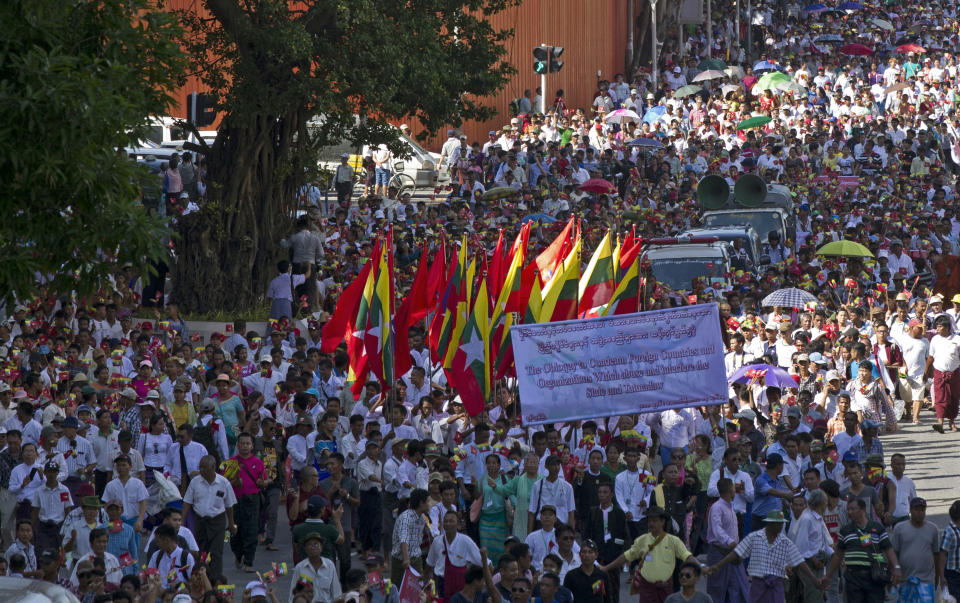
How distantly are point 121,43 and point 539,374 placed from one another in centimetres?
493

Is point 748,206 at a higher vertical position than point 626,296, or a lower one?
higher

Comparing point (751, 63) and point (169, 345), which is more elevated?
point (751, 63)

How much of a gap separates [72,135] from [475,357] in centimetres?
615

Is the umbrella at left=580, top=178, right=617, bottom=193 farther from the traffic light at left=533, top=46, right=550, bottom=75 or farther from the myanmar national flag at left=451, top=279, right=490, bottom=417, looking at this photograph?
the myanmar national flag at left=451, top=279, right=490, bottom=417

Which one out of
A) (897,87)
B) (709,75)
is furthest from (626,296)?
(709,75)

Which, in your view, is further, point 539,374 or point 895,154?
point 895,154

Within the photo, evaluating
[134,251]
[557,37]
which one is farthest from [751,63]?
[134,251]

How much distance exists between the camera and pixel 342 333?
17078mm

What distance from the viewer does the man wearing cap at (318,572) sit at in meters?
11.9

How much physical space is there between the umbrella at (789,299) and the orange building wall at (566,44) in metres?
19.2

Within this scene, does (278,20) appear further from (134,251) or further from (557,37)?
(557,37)

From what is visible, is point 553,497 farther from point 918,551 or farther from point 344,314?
point 344,314

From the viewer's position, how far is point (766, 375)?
57.3 feet

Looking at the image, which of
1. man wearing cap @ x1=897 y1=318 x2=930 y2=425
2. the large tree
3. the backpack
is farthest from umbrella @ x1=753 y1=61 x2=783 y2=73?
the backpack
